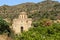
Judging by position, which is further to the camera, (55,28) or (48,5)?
(48,5)

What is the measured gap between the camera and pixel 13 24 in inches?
1794

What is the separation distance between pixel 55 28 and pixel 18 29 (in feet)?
69.0

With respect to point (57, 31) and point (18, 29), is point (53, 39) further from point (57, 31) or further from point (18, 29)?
point (18, 29)

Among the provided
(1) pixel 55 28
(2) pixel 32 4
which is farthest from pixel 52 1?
(1) pixel 55 28

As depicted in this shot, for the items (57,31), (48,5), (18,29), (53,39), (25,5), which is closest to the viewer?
(53,39)

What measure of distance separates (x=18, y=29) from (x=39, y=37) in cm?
2442

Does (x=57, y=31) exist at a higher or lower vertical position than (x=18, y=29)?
higher

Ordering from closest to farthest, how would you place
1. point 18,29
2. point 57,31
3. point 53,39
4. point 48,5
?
point 53,39 < point 57,31 < point 18,29 < point 48,5

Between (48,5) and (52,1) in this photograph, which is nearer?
(48,5)

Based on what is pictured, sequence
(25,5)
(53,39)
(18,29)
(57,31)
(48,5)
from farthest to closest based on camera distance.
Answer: (25,5)
(48,5)
(18,29)
(57,31)
(53,39)

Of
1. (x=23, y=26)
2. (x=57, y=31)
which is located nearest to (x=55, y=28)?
(x=57, y=31)

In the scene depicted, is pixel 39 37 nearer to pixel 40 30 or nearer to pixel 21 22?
pixel 40 30

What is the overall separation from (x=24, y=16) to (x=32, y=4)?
49.3 meters

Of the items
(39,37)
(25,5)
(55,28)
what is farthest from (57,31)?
(25,5)
